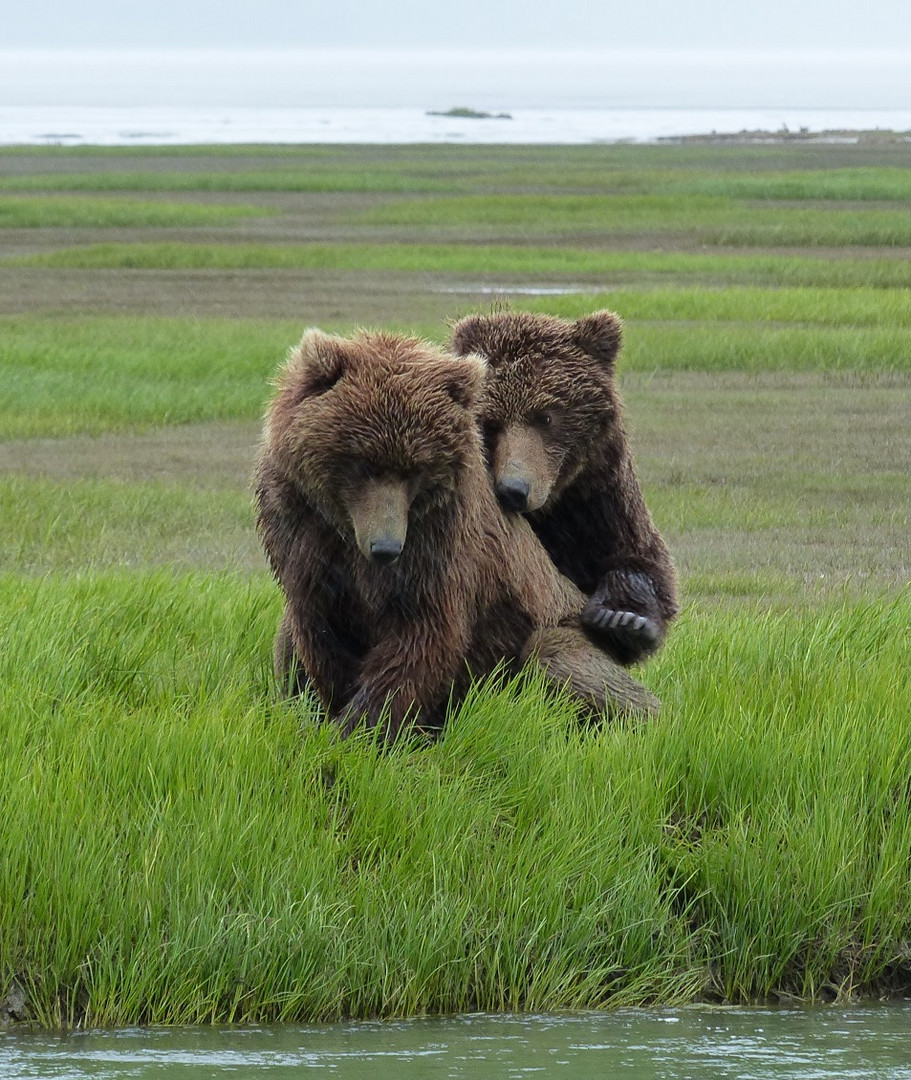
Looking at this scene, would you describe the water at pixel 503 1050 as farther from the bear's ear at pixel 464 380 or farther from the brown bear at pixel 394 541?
the bear's ear at pixel 464 380

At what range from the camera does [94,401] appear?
1423 centimetres

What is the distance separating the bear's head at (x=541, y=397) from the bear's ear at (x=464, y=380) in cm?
32

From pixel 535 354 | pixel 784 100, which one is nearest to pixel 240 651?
pixel 535 354

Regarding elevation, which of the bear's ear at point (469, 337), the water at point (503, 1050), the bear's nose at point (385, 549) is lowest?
the water at point (503, 1050)

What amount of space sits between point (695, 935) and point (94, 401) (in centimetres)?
1086

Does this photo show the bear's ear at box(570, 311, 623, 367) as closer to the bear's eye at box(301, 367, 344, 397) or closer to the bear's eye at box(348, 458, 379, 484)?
the bear's eye at box(301, 367, 344, 397)

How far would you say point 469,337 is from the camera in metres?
4.58

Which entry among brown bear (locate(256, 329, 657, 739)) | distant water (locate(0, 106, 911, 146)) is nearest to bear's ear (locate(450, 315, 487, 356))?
brown bear (locate(256, 329, 657, 739))

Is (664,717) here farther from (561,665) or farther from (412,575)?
(412,575)

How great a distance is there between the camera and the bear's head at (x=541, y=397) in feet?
14.1

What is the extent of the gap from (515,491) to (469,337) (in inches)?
21.6

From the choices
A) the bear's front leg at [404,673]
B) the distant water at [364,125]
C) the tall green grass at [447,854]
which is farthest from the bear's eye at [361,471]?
the distant water at [364,125]

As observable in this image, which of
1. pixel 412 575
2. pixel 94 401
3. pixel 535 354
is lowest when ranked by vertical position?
pixel 94 401

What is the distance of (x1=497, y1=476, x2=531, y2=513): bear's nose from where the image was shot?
424 cm
